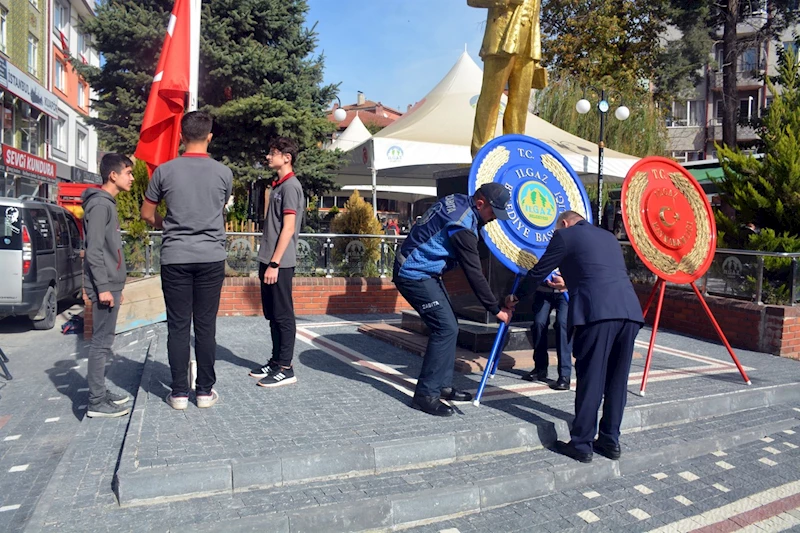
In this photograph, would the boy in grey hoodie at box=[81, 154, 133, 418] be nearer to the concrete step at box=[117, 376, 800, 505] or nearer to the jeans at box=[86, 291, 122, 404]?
the jeans at box=[86, 291, 122, 404]

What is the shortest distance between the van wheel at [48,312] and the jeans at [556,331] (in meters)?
6.86

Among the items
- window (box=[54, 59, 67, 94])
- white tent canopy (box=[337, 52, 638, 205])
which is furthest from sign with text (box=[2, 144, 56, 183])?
white tent canopy (box=[337, 52, 638, 205])

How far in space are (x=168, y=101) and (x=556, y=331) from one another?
3.87 meters

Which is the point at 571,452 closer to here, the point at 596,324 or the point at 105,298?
the point at 596,324

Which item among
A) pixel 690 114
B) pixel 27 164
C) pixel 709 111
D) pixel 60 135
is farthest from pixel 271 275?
pixel 690 114

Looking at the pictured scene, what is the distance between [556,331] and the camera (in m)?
5.74

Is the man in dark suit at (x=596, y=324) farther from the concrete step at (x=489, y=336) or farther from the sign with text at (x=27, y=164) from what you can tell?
the sign with text at (x=27, y=164)

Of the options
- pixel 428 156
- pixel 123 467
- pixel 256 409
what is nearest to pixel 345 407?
pixel 256 409

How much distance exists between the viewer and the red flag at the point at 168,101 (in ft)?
17.1

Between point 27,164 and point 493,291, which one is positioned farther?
point 27,164

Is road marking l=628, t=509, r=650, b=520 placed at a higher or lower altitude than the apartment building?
lower

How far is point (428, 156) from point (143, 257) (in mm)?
5049

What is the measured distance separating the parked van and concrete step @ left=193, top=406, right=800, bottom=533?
6639 millimetres

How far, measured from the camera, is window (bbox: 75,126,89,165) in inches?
1412
